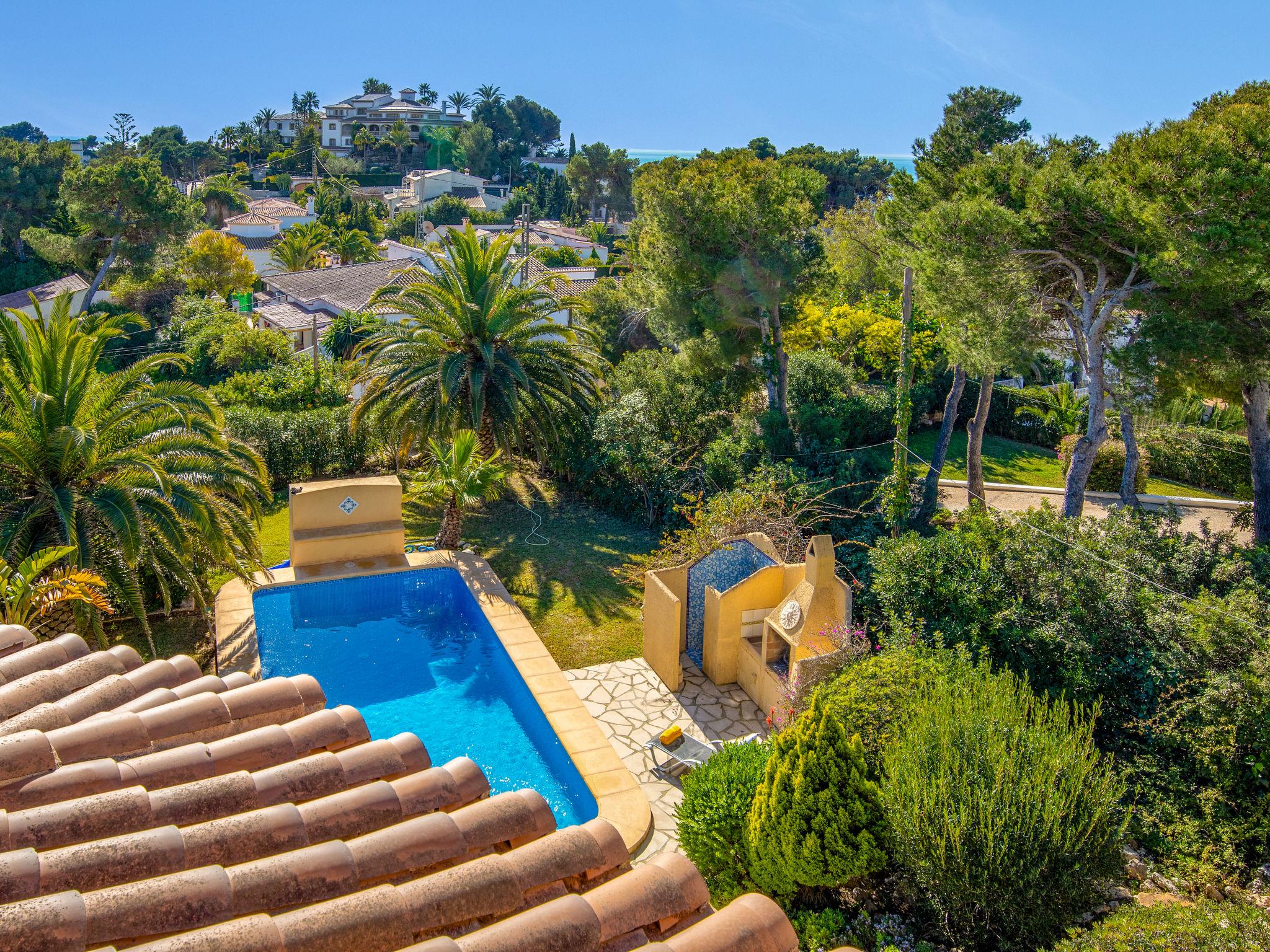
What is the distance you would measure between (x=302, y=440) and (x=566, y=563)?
283 inches

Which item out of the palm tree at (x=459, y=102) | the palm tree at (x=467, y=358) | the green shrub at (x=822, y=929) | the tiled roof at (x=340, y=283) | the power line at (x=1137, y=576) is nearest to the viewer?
the green shrub at (x=822, y=929)

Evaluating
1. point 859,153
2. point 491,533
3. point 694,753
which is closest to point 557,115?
point 859,153

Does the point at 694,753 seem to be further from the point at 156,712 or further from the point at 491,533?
the point at 491,533

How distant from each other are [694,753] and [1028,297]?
30.2 ft

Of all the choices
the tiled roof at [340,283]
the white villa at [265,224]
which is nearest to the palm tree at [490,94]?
the white villa at [265,224]

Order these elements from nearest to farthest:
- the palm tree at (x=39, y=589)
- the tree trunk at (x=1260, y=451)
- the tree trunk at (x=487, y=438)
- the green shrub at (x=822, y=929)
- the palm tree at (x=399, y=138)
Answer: the green shrub at (x=822, y=929)
the palm tree at (x=39, y=589)
the tree trunk at (x=1260, y=451)
the tree trunk at (x=487, y=438)
the palm tree at (x=399, y=138)

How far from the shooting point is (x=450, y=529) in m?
16.5

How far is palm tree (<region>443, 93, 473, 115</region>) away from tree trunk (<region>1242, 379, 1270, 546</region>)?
12425 cm

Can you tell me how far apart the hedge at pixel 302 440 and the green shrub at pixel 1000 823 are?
14395mm

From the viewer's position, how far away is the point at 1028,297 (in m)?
14.0

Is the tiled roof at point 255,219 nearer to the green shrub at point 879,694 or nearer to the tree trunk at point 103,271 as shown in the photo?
the tree trunk at point 103,271

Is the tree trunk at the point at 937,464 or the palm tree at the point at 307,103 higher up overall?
the palm tree at the point at 307,103

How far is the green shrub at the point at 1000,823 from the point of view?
676 centimetres

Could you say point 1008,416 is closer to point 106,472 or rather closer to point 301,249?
point 106,472
